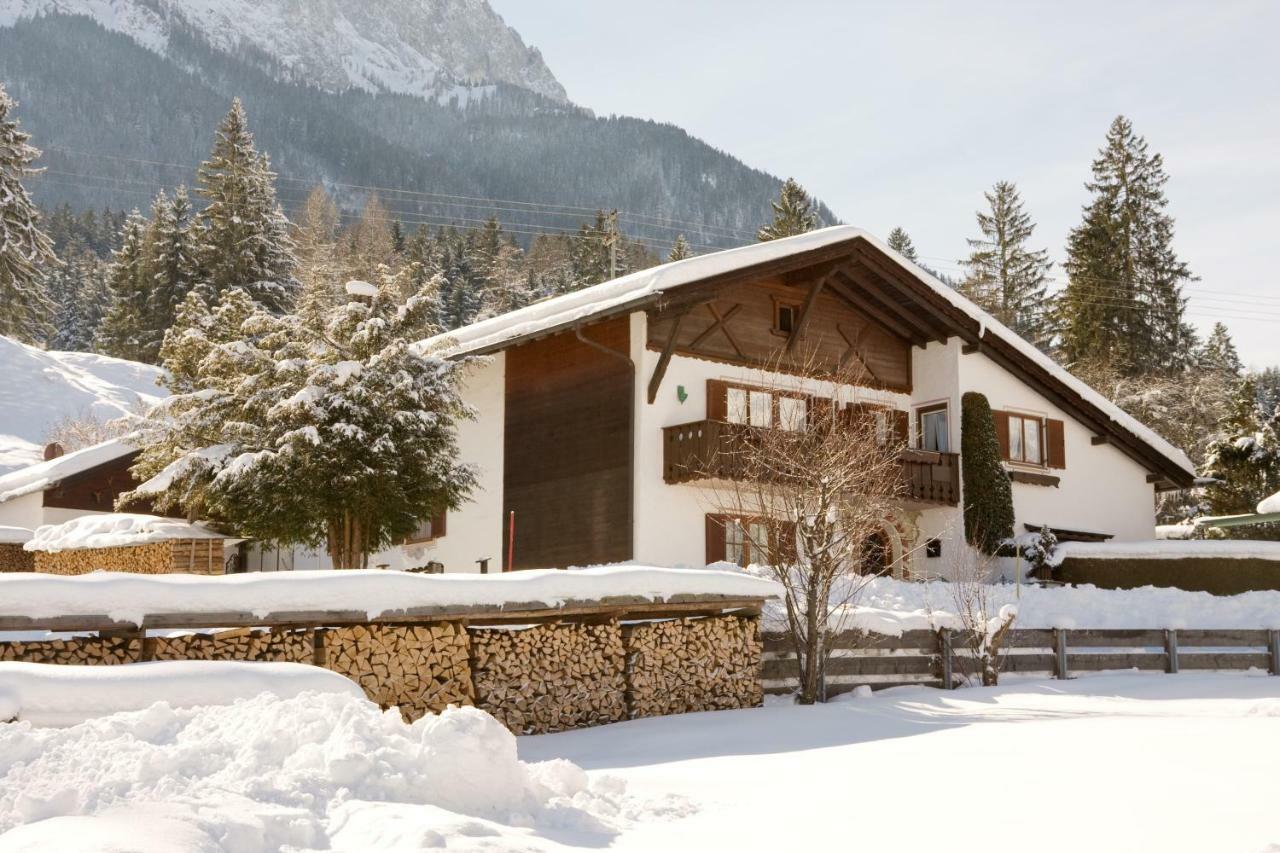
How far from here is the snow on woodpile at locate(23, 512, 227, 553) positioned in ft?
89.4

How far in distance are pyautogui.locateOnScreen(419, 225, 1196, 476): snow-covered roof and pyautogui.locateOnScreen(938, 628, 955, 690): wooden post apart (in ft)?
24.5

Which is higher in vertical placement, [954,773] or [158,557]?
[158,557]

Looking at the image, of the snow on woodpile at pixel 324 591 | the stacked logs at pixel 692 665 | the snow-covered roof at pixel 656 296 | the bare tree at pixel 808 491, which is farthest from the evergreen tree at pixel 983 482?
the snow on woodpile at pixel 324 591

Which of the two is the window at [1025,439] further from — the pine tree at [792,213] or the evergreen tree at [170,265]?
the evergreen tree at [170,265]

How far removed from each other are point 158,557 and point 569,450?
392 inches

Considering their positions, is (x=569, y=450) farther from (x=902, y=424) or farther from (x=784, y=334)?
(x=902, y=424)

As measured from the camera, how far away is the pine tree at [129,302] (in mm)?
61625

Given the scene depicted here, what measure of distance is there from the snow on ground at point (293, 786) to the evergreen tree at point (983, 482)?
19.9 meters

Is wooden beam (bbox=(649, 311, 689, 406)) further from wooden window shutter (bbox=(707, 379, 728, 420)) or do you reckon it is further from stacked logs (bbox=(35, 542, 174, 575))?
stacked logs (bbox=(35, 542, 174, 575))

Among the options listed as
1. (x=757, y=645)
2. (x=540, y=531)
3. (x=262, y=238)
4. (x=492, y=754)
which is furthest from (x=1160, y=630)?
(x=262, y=238)

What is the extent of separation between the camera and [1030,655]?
18406mm

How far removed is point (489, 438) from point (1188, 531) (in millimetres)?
22190

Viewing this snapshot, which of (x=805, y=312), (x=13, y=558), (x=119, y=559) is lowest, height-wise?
(x=119, y=559)

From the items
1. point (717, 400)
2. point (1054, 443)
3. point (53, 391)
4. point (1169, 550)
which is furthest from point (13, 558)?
point (1169, 550)
